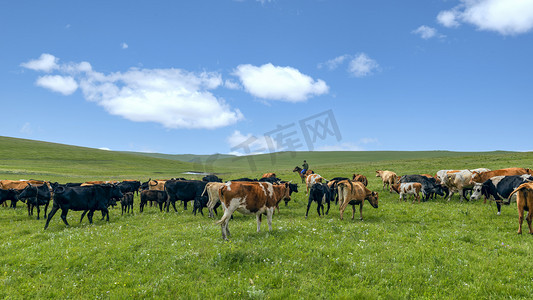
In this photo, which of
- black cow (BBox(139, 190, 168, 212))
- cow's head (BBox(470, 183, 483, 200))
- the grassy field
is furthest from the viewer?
black cow (BBox(139, 190, 168, 212))

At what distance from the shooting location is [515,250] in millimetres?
8570

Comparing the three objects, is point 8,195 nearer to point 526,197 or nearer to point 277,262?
point 277,262

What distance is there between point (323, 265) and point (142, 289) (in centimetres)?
490

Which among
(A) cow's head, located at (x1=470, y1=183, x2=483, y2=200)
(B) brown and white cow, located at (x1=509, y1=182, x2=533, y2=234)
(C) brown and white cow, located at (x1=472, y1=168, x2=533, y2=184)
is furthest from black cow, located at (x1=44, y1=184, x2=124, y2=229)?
(C) brown and white cow, located at (x1=472, y1=168, x2=533, y2=184)

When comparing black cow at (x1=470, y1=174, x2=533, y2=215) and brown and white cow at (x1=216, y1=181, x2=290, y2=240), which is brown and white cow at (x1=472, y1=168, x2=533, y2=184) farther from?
brown and white cow at (x1=216, y1=181, x2=290, y2=240)

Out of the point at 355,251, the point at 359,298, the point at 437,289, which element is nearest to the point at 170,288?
the point at 359,298

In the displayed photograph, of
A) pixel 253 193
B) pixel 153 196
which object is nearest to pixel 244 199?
pixel 253 193

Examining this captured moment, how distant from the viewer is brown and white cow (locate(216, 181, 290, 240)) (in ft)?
34.1

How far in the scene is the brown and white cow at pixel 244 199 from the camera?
34.1 feet

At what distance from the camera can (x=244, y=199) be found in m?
10.7

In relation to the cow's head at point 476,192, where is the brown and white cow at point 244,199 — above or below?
above

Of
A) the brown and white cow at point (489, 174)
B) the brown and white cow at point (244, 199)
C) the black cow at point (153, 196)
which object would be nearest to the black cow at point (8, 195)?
the black cow at point (153, 196)

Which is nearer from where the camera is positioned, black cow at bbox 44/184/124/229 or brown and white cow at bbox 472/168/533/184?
Result: black cow at bbox 44/184/124/229

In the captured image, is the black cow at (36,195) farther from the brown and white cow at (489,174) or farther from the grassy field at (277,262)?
the brown and white cow at (489,174)
